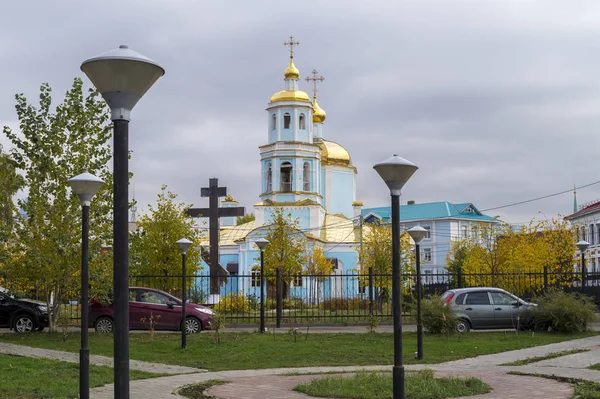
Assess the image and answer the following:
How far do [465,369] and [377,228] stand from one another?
104 ft

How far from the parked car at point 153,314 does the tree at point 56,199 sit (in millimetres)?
1057

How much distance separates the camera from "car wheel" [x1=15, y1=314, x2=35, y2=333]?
21.1 m

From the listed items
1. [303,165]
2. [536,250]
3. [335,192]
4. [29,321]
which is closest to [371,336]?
[29,321]

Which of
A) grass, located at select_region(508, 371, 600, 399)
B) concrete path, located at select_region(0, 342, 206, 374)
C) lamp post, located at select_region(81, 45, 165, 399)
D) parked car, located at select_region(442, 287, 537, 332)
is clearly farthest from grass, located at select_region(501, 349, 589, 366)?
lamp post, located at select_region(81, 45, 165, 399)

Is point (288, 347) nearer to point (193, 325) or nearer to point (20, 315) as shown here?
point (193, 325)

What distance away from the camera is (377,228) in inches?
1778

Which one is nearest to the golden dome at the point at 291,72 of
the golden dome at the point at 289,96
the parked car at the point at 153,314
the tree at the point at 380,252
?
the golden dome at the point at 289,96

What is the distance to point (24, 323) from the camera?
834 inches

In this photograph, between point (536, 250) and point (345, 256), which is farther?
point (345, 256)

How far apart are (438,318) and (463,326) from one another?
180 cm

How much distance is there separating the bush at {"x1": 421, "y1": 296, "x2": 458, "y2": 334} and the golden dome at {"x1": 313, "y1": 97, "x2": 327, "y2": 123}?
1708 inches

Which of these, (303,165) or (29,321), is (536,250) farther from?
(29,321)

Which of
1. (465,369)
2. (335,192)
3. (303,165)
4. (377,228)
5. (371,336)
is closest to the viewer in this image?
(465,369)

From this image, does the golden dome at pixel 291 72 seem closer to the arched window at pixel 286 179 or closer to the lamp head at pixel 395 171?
the arched window at pixel 286 179
